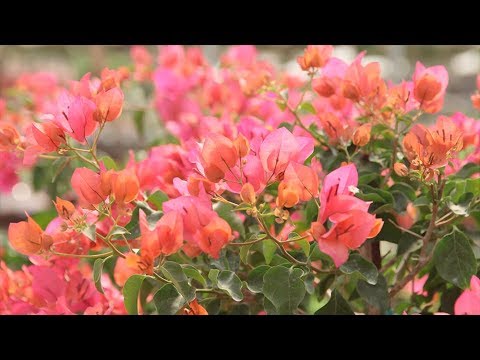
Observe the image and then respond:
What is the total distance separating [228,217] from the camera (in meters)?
0.60

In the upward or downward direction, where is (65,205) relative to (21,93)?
upward

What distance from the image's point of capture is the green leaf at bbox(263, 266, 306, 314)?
0.50m

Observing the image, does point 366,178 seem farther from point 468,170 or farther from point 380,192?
point 468,170

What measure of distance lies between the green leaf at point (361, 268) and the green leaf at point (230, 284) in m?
0.07

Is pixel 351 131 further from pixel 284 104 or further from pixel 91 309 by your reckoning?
pixel 91 309

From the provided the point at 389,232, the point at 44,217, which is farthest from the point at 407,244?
the point at 44,217

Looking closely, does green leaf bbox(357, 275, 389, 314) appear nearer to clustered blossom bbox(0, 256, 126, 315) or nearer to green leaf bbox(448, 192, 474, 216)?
green leaf bbox(448, 192, 474, 216)

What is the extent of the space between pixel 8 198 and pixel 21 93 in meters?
2.12

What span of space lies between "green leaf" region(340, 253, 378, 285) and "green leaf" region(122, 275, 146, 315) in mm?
139

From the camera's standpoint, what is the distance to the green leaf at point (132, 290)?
0.51 meters

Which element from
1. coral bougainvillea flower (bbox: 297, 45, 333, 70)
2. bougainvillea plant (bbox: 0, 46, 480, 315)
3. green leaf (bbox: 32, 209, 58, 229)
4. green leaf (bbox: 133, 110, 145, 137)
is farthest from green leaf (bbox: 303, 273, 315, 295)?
green leaf (bbox: 133, 110, 145, 137)

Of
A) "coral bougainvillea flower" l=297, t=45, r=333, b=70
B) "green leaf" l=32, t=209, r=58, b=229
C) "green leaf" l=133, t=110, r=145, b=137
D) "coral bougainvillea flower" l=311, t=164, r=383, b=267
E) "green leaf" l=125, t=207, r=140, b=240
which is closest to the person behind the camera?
"coral bougainvillea flower" l=311, t=164, r=383, b=267

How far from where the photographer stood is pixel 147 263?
0.48 meters
